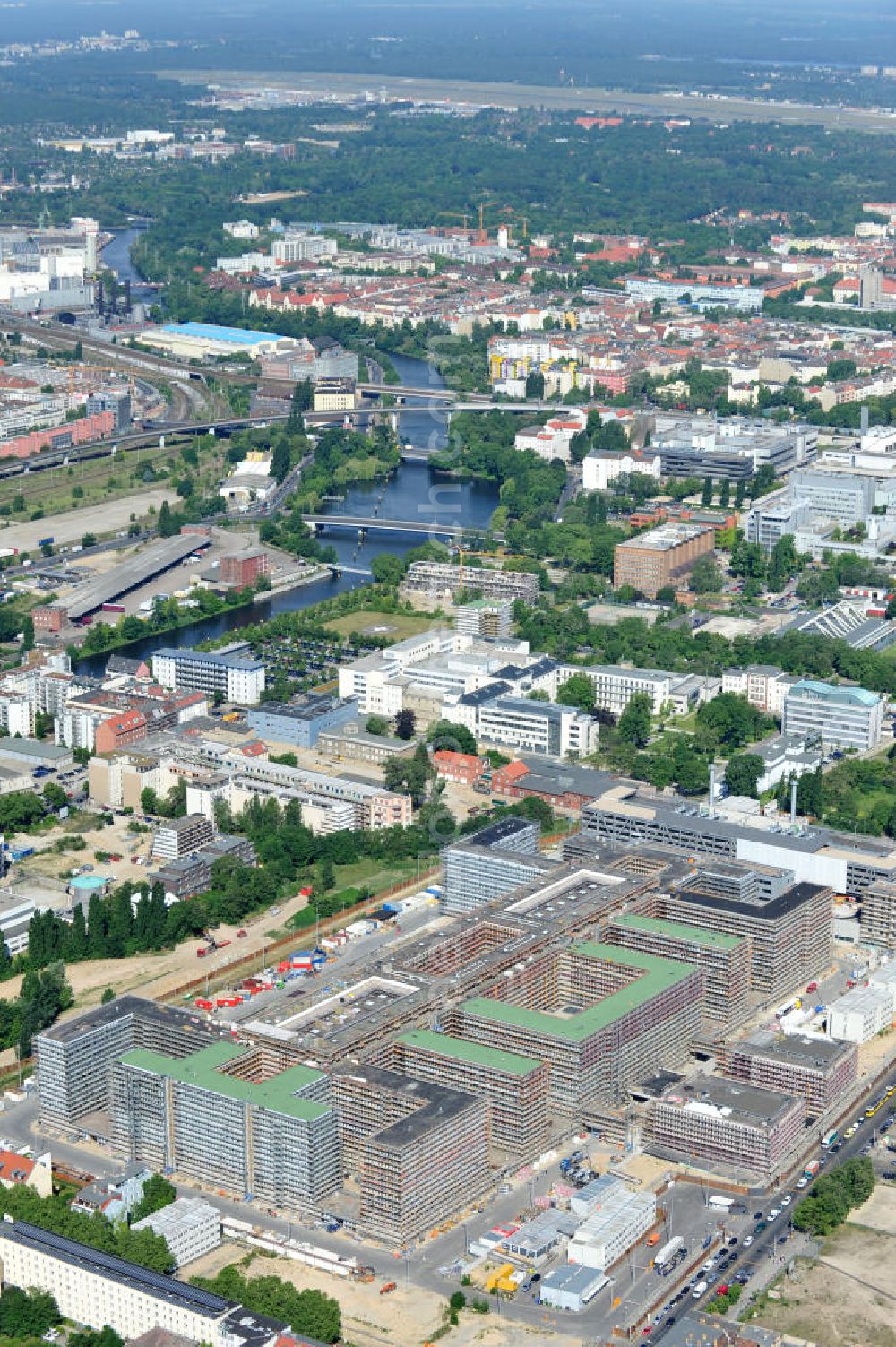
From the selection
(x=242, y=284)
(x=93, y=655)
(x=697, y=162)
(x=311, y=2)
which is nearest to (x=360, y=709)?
(x=93, y=655)

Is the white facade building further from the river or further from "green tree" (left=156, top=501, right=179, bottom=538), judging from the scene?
"green tree" (left=156, top=501, right=179, bottom=538)

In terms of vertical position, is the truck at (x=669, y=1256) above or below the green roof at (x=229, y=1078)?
below

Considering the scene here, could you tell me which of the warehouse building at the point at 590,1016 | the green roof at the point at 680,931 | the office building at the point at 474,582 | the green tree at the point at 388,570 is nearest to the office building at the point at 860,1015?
the green roof at the point at 680,931

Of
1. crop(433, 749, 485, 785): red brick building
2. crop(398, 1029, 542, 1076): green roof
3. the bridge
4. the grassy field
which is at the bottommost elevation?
the grassy field

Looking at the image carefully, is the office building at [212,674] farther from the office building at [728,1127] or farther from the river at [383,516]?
the office building at [728,1127]

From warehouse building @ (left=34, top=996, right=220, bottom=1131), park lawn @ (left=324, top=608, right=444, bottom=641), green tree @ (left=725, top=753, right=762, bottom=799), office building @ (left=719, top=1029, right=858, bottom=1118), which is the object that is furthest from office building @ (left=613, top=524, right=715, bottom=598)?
warehouse building @ (left=34, top=996, right=220, bottom=1131)

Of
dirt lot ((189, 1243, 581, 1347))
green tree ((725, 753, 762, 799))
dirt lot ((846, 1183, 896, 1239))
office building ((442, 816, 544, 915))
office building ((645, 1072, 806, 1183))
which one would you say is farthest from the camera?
green tree ((725, 753, 762, 799))

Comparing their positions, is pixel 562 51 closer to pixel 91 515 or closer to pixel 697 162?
pixel 697 162
